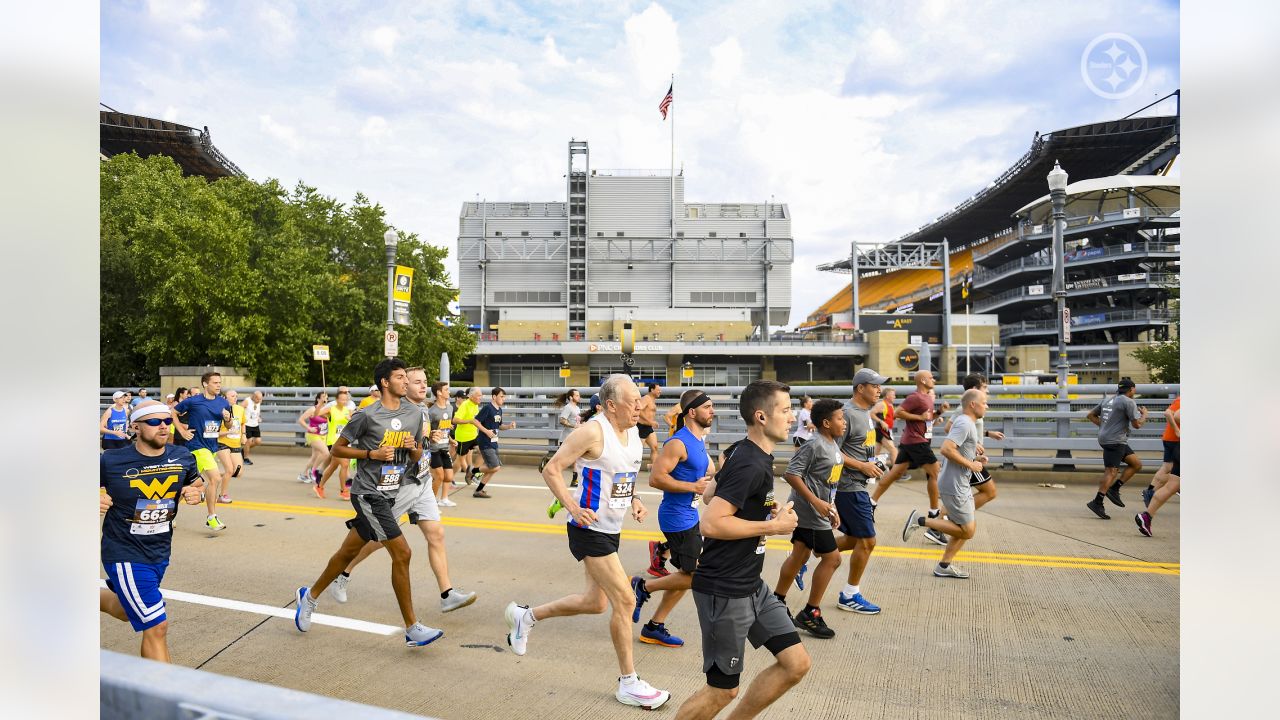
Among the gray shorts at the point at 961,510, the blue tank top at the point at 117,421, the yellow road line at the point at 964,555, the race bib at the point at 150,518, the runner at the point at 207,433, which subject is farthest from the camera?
the blue tank top at the point at 117,421

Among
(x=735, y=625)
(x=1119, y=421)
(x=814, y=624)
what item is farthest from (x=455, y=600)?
(x=1119, y=421)

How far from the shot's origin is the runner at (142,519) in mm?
4188

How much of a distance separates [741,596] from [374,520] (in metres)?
3.11

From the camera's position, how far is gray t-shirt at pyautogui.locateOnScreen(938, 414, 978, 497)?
6998 mm

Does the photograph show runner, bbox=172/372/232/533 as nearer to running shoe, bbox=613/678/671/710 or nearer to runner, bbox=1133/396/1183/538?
running shoe, bbox=613/678/671/710

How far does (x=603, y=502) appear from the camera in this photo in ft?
15.7

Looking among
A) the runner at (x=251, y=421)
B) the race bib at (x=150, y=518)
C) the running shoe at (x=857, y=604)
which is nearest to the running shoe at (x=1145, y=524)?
the running shoe at (x=857, y=604)

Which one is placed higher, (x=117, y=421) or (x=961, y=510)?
(x=117, y=421)

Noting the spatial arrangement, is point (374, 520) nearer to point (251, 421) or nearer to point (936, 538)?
point (936, 538)

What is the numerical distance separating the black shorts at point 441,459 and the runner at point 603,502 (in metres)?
6.07

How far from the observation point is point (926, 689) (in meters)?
4.61

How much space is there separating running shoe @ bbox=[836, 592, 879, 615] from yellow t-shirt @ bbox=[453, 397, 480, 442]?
283 inches

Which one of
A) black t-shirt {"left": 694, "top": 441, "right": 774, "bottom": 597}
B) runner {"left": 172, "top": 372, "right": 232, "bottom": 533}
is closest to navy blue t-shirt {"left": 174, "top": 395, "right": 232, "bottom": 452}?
runner {"left": 172, "top": 372, "right": 232, "bottom": 533}

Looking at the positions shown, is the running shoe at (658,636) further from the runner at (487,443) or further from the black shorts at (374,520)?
the runner at (487,443)
